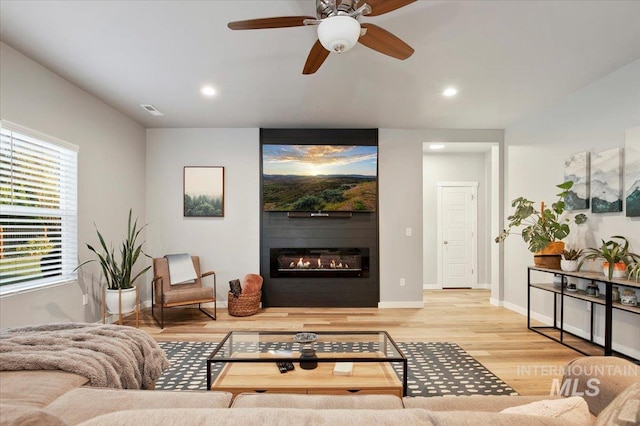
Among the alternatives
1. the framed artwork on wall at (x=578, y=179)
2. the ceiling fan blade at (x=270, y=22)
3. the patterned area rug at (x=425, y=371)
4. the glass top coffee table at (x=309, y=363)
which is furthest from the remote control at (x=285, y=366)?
the framed artwork on wall at (x=578, y=179)

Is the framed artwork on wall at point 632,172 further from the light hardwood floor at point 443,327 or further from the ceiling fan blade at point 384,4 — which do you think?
the ceiling fan blade at point 384,4

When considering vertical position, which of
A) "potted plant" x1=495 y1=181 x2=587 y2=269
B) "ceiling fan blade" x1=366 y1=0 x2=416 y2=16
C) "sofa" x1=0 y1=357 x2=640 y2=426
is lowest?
"sofa" x1=0 y1=357 x2=640 y2=426

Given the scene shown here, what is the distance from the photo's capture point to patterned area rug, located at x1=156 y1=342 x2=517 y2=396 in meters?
2.55

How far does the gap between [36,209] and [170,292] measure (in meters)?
1.65

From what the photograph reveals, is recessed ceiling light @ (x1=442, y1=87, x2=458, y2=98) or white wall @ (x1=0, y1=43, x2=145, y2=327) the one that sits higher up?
recessed ceiling light @ (x1=442, y1=87, x2=458, y2=98)

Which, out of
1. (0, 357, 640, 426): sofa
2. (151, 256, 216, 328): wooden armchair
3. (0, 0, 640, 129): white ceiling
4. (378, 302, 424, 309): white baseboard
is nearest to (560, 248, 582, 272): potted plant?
(0, 0, 640, 129): white ceiling

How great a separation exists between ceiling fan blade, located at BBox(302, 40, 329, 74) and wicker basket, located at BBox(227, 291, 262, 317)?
3.12 meters

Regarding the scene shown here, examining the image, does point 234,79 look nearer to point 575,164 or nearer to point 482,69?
point 482,69

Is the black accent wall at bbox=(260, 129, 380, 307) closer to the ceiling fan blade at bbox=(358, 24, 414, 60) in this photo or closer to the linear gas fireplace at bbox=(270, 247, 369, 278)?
the linear gas fireplace at bbox=(270, 247, 369, 278)

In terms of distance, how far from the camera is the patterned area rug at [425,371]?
255 cm

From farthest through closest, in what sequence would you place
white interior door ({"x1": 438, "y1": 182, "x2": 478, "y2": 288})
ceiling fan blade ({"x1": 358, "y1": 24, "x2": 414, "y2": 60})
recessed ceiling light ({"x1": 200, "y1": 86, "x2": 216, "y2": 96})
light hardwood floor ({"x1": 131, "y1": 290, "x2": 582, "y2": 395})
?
white interior door ({"x1": 438, "y1": 182, "x2": 478, "y2": 288}) < recessed ceiling light ({"x1": 200, "y1": 86, "x2": 216, "y2": 96}) < light hardwood floor ({"x1": 131, "y1": 290, "x2": 582, "y2": 395}) < ceiling fan blade ({"x1": 358, "y1": 24, "x2": 414, "y2": 60})

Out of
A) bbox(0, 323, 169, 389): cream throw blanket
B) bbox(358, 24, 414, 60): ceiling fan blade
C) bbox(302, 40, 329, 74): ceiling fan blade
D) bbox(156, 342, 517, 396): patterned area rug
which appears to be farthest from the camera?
bbox(156, 342, 517, 396): patterned area rug

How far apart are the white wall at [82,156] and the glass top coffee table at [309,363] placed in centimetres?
210

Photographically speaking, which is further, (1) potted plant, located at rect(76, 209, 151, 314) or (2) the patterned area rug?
(1) potted plant, located at rect(76, 209, 151, 314)
